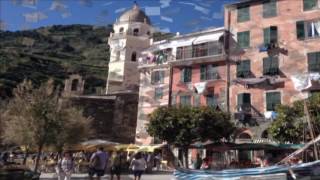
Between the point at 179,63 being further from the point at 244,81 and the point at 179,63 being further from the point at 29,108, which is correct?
the point at 29,108

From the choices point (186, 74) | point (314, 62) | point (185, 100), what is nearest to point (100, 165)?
point (314, 62)

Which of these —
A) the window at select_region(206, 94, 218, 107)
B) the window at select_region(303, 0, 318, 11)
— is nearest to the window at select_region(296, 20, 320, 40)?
the window at select_region(303, 0, 318, 11)

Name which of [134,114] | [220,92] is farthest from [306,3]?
[134,114]

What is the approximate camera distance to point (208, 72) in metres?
41.8

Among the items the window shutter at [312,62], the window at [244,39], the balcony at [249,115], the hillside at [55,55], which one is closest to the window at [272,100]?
the balcony at [249,115]

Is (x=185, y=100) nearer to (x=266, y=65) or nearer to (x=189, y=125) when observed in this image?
(x=266, y=65)

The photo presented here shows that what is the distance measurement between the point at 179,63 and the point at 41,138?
17.8 meters

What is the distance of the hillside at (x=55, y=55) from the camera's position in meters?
93.6

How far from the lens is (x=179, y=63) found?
4388 cm

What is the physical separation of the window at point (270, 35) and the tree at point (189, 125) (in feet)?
28.4

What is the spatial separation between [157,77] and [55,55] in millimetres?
83562

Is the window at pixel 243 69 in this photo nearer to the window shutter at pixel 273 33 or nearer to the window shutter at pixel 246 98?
the window shutter at pixel 246 98

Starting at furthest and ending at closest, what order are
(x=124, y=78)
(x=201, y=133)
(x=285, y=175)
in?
(x=124, y=78)
(x=201, y=133)
(x=285, y=175)

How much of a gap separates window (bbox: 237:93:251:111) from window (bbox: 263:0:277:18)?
7.43 m
